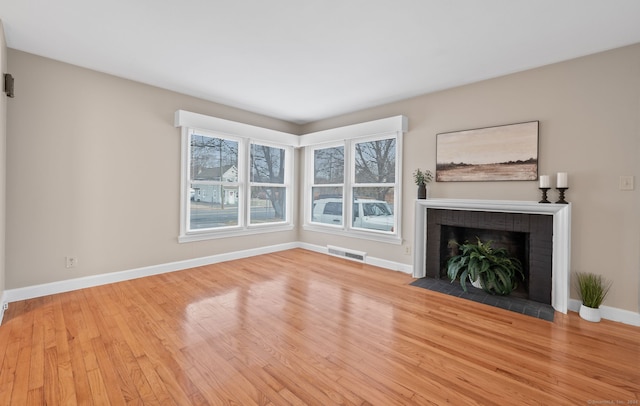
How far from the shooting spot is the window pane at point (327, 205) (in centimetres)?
509

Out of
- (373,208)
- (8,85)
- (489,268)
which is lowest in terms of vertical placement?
(489,268)

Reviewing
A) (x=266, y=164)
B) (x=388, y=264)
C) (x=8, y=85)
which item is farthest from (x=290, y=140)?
(x=8, y=85)

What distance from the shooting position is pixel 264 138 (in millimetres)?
4887

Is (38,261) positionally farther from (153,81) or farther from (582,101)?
(582,101)

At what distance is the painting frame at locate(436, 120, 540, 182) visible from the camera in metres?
3.06

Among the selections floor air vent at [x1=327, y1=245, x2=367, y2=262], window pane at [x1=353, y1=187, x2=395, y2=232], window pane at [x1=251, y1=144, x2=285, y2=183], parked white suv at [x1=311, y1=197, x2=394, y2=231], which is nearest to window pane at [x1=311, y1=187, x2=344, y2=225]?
parked white suv at [x1=311, y1=197, x2=394, y2=231]

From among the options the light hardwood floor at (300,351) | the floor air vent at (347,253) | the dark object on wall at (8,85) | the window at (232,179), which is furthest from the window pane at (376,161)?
the dark object on wall at (8,85)

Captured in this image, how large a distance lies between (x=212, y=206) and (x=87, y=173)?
1594mm

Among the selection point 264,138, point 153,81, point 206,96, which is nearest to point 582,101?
point 264,138

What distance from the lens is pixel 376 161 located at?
452 cm

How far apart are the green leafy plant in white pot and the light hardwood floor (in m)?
0.10

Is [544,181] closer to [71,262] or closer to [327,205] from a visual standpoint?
[327,205]

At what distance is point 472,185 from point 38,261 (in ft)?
16.2

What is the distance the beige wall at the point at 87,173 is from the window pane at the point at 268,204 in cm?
129
